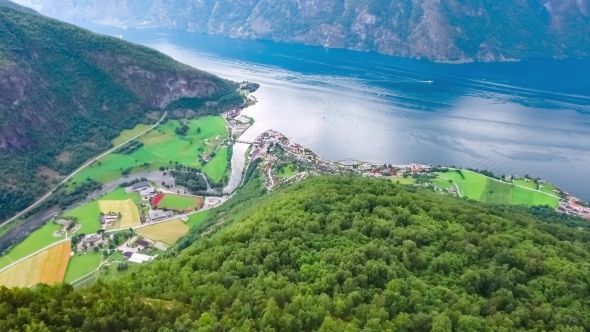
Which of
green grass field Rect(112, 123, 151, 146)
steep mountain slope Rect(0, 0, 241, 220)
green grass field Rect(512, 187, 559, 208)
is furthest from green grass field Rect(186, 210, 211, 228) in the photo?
green grass field Rect(512, 187, 559, 208)

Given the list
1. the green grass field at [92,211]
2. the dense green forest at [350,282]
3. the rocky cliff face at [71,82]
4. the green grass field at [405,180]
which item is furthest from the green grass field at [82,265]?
the green grass field at [405,180]

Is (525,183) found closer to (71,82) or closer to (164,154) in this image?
(164,154)

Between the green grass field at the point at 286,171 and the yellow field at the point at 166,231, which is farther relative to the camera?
the green grass field at the point at 286,171

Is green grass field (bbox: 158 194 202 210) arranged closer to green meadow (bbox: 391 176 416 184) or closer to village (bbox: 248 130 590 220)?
village (bbox: 248 130 590 220)

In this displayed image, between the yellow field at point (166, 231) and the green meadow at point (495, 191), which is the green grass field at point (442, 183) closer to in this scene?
the green meadow at point (495, 191)

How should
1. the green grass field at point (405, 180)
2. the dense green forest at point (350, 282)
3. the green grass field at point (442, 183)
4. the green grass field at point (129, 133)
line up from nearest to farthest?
1. the dense green forest at point (350, 282)
2. the green grass field at point (442, 183)
3. the green grass field at point (405, 180)
4. the green grass field at point (129, 133)

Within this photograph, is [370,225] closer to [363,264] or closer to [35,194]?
[363,264]

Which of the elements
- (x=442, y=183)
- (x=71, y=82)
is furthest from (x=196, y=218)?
(x=71, y=82)
